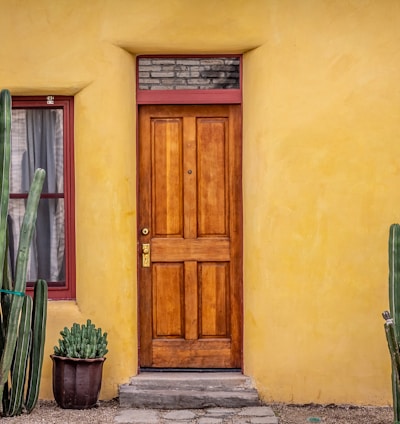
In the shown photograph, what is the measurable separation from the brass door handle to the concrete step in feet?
3.18

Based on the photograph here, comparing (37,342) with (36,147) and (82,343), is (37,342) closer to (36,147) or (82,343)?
Answer: (82,343)

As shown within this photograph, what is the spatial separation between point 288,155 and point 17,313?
2643mm

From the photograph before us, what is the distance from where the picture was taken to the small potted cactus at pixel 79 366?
7488 millimetres

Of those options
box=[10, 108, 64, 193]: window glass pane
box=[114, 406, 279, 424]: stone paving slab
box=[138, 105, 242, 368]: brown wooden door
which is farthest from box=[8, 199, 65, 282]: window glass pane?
box=[114, 406, 279, 424]: stone paving slab

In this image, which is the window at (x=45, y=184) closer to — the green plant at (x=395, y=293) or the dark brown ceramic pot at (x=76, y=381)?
the dark brown ceramic pot at (x=76, y=381)

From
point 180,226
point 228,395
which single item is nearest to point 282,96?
point 180,226

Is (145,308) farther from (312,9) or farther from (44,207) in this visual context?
(312,9)

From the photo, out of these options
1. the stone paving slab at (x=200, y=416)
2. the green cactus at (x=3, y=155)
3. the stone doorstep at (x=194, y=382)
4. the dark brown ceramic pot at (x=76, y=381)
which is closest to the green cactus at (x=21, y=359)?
the green cactus at (x=3, y=155)

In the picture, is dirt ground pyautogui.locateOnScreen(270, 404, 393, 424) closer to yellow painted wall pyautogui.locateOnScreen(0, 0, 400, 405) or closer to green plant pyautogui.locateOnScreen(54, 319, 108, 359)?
yellow painted wall pyautogui.locateOnScreen(0, 0, 400, 405)

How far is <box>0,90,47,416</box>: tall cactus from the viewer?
7016 millimetres

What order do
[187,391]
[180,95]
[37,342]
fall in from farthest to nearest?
[180,95] < [187,391] < [37,342]

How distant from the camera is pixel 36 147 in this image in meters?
8.20

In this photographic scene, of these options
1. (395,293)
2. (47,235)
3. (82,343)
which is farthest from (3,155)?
(395,293)

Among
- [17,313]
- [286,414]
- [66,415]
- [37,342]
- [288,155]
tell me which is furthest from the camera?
[288,155]
